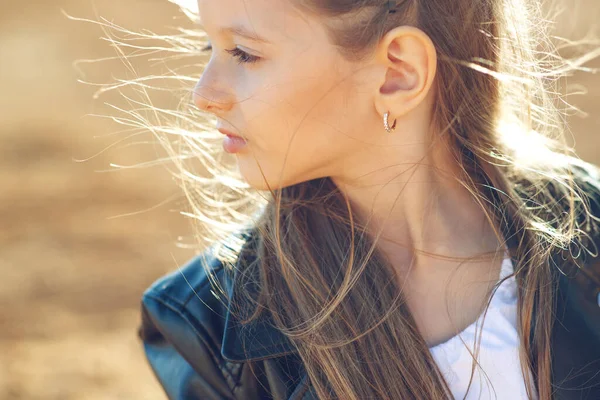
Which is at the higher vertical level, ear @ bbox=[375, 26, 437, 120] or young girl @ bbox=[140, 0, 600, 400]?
ear @ bbox=[375, 26, 437, 120]

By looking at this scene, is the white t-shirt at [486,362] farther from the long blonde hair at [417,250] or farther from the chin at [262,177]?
the chin at [262,177]

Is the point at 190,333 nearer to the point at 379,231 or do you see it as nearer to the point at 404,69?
the point at 379,231

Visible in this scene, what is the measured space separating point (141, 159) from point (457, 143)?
3198 mm

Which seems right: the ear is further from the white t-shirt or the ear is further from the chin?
the white t-shirt

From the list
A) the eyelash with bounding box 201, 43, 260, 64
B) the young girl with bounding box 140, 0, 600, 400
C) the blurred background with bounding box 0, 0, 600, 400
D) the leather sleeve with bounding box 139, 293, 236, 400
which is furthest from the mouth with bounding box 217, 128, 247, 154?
the blurred background with bounding box 0, 0, 600, 400

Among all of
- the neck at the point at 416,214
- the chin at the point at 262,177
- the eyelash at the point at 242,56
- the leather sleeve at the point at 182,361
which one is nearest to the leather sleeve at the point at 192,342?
the leather sleeve at the point at 182,361

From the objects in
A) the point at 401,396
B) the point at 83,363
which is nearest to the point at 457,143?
the point at 401,396

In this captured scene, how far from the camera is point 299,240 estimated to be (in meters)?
1.81

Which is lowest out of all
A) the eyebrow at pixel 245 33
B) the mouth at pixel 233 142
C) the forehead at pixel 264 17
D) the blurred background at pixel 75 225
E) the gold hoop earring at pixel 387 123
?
the blurred background at pixel 75 225

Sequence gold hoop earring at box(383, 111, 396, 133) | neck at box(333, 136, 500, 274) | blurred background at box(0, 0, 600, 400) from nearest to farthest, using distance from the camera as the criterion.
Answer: gold hoop earring at box(383, 111, 396, 133)
neck at box(333, 136, 500, 274)
blurred background at box(0, 0, 600, 400)

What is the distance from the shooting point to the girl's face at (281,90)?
1.57m

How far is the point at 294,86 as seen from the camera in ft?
5.20

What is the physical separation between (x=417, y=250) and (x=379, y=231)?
0.10 m

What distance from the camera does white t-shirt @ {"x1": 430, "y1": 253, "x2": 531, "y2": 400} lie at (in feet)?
5.44
